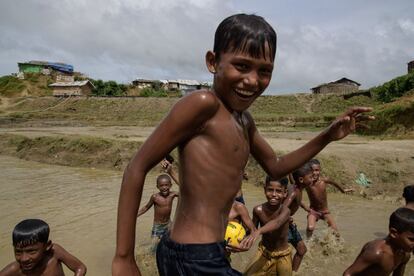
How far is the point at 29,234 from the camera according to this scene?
3357 mm

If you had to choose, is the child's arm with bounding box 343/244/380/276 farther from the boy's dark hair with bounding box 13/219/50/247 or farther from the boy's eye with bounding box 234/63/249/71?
the boy's dark hair with bounding box 13/219/50/247

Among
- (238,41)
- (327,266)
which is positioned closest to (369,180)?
(327,266)

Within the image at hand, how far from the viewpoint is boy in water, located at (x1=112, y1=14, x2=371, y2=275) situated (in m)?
1.48

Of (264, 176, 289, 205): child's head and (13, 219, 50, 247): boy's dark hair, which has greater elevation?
(264, 176, 289, 205): child's head

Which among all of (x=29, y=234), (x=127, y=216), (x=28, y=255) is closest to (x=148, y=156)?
(x=127, y=216)

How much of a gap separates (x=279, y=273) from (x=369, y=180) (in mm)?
6553

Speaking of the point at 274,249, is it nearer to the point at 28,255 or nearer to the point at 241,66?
the point at 28,255

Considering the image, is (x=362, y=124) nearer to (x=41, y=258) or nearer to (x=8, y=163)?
(x=41, y=258)

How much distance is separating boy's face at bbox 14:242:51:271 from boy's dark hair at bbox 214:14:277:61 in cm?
270

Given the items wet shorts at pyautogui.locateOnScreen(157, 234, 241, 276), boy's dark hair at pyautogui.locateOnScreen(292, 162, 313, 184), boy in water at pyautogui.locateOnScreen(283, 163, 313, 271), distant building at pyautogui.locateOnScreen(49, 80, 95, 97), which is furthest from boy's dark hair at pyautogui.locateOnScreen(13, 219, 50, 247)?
distant building at pyautogui.locateOnScreen(49, 80, 95, 97)

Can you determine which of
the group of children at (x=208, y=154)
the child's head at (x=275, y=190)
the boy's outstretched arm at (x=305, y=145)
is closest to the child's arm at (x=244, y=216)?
the child's head at (x=275, y=190)

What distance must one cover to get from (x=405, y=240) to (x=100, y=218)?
21.1ft

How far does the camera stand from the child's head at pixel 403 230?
10.7 ft

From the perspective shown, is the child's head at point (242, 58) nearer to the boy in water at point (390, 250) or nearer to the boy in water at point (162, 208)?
the boy in water at point (390, 250)
